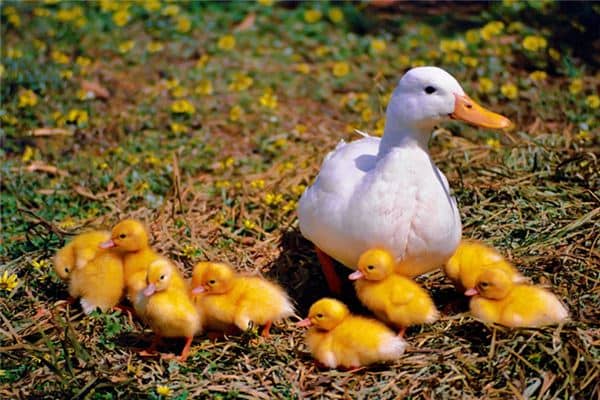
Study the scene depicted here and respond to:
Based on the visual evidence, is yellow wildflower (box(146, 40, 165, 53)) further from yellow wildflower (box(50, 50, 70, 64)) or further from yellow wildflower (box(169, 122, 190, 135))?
yellow wildflower (box(169, 122, 190, 135))

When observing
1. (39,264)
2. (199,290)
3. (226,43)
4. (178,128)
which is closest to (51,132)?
(178,128)

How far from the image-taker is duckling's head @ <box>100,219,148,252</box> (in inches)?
168

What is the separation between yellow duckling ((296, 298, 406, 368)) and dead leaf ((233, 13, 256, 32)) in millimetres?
4305

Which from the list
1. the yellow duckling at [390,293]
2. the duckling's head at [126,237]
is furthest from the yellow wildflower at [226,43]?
the yellow duckling at [390,293]

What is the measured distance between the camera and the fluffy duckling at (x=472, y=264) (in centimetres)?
410

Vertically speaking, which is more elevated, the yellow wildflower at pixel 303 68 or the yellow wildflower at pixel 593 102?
the yellow wildflower at pixel 593 102

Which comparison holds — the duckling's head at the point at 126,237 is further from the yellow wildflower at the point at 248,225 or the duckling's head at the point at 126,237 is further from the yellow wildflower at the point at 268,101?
the yellow wildflower at the point at 268,101

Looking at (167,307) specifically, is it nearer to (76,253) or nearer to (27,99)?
(76,253)

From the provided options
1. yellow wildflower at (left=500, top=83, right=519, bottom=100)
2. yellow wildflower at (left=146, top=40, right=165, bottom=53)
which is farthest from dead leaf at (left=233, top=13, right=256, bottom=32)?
yellow wildflower at (left=500, top=83, right=519, bottom=100)

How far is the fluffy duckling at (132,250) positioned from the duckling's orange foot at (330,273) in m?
0.80

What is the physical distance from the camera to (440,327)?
4102 mm

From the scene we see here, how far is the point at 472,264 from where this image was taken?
4.17 meters

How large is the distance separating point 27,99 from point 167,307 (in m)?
3.14

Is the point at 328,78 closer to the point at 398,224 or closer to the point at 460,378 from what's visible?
the point at 398,224
